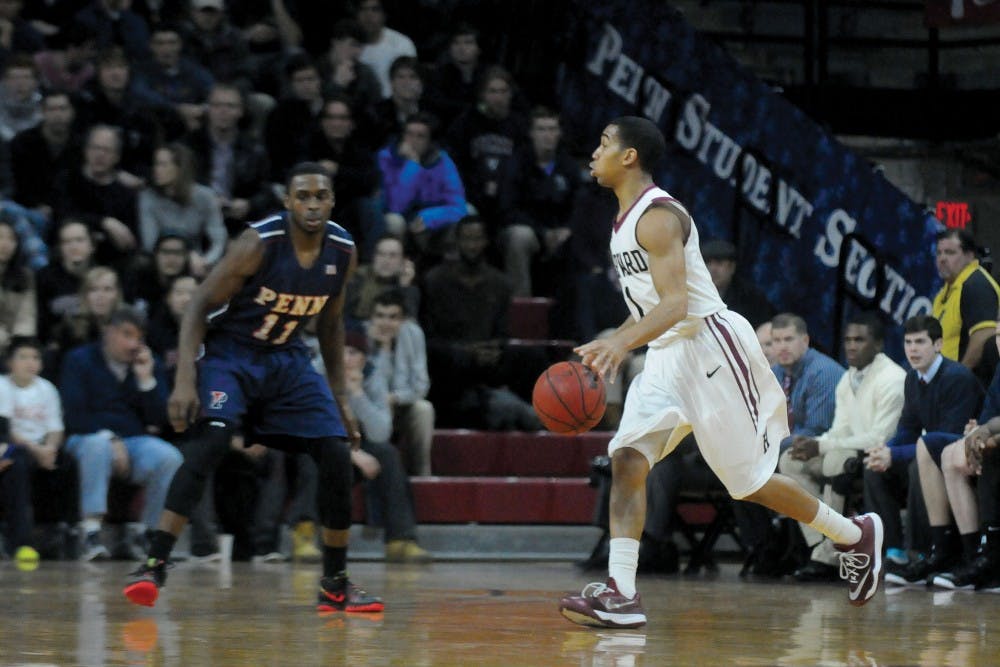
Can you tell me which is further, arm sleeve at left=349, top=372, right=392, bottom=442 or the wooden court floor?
arm sleeve at left=349, top=372, right=392, bottom=442

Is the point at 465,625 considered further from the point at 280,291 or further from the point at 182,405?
the point at 280,291

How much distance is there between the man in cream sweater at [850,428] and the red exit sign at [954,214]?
4.69 metres

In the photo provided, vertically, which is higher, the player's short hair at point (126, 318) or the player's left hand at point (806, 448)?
the player's short hair at point (126, 318)

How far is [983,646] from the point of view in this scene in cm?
588

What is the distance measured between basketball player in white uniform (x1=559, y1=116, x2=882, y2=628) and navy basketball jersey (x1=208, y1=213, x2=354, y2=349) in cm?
114

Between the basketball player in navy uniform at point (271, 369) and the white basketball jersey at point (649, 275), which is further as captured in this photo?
the basketball player in navy uniform at point (271, 369)

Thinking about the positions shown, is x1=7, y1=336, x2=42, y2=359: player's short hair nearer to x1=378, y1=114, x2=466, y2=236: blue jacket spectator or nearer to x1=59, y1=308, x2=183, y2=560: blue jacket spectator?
x1=59, y1=308, x2=183, y2=560: blue jacket spectator

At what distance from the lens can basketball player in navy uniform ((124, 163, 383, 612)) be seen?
6727mm

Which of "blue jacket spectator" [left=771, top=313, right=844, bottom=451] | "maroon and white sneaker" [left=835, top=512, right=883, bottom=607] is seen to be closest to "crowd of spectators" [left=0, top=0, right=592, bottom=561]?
"blue jacket spectator" [left=771, top=313, right=844, bottom=451]

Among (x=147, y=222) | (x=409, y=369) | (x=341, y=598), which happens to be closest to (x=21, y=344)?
(x=147, y=222)

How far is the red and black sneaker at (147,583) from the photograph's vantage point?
653 cm

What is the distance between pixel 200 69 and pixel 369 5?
60.6 inches

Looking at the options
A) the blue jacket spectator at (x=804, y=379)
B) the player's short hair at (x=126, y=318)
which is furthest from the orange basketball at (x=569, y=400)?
the player's short hair at (x=126, y=318)

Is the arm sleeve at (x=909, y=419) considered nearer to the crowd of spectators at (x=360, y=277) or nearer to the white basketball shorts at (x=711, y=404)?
the crowd of spectators at (x=360, y=277)
